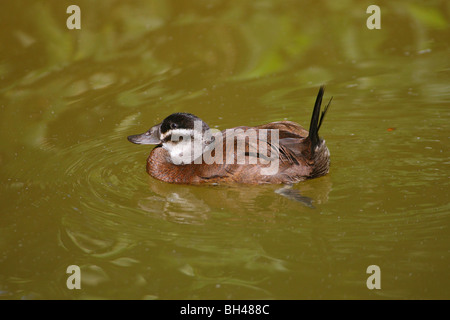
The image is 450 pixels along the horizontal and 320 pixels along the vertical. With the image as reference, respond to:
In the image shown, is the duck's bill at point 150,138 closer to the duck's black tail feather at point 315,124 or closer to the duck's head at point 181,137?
the duck's head at point 181,137

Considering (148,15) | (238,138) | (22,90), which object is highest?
(148,15)

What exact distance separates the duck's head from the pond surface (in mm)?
381

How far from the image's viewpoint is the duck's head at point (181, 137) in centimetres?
624

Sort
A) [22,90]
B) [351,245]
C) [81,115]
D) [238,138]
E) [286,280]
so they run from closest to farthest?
[286,280], [351,245], [238,138], [81,115], [22,90]

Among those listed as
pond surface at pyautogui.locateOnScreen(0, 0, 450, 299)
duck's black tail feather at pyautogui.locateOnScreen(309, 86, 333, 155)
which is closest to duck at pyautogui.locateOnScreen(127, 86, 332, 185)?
duck's black tail feather at pyautogui.locateOnScreen(309, 86, 333, 155)

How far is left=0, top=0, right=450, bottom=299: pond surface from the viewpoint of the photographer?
4730 mm

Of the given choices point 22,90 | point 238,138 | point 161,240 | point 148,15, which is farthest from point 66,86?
point 161,240

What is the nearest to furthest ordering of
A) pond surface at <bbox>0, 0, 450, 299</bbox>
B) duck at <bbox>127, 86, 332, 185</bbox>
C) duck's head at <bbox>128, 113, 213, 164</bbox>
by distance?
pond surface at <bbox>0, 0, 450, 299</bbox>, duck at <bbox>127, 86, 332, 185</bbox>, duck's head at <bbox>128, 113, 213, 164</bbox>

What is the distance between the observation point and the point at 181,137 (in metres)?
6.34

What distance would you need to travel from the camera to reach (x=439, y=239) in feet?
16.3

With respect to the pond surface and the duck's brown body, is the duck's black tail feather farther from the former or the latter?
the pond surface

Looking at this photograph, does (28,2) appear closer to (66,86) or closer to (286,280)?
(66,86)

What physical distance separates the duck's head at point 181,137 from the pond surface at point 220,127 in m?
0.38

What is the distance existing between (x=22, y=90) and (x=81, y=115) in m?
1.13
